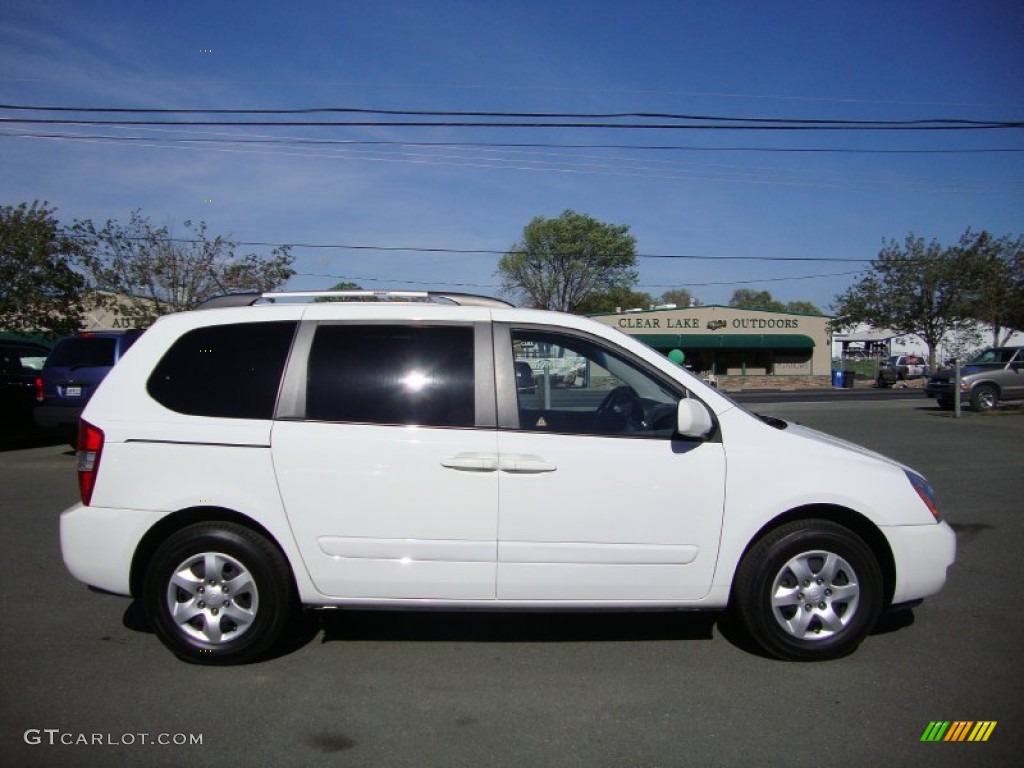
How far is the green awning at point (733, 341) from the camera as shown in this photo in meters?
48.1

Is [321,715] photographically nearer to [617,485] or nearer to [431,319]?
[617,485]

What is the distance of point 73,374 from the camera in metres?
11.5

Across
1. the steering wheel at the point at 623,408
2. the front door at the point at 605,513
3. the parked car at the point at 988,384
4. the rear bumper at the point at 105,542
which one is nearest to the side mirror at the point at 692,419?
the front door at the point at 605,513

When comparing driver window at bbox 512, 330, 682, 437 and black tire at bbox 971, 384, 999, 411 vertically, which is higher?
driver window at bbox 512, 330, 682, 437

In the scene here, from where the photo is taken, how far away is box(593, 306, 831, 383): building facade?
48219 millimetres

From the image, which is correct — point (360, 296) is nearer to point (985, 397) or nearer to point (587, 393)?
point (587, 393)

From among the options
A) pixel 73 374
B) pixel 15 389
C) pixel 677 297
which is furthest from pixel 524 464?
pixel 677 297

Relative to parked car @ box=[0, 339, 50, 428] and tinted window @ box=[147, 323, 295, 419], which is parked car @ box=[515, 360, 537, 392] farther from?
parked car @ box=[0, 339, 50, 428]

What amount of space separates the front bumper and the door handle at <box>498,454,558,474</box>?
181 cm

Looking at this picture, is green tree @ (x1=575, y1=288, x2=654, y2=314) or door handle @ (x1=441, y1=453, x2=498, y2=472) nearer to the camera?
door handle @ (x1=441, y1=453, x2=498, y2=472)

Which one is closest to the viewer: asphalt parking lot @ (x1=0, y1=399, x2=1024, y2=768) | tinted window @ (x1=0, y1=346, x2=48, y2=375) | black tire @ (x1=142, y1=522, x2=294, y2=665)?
asphalt parking lot @ (x1=0, y1=399, x2=1024, y2=768)

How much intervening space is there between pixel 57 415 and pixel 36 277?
29.2 feet

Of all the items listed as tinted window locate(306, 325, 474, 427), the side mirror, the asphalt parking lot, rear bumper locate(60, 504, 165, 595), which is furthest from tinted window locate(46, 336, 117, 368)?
the side mirror

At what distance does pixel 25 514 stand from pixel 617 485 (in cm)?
673
